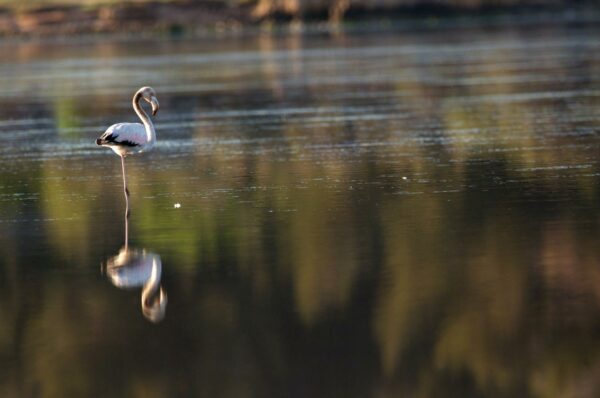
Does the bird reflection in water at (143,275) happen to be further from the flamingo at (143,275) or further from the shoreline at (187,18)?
the shoreline at (187,18)

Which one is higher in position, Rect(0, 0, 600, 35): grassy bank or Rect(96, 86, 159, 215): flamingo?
Rect(0, 0, 600, 35): grassy bank

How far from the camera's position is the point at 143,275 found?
43.9 ft

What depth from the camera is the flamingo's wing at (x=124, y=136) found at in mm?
18484

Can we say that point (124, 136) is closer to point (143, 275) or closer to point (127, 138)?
point (127, 138)

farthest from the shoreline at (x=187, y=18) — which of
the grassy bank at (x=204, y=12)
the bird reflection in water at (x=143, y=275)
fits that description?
the bird reflection in water at (x=143, y=275)

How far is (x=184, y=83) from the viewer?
4116 cm

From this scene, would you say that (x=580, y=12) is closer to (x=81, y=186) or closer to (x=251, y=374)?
(x=81, y=186)

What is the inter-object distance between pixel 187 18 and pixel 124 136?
248 feet

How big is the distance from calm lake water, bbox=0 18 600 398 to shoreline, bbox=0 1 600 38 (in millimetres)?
56920

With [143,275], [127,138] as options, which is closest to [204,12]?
[127,138]

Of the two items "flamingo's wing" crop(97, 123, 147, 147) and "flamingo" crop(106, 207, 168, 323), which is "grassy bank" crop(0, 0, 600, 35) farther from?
"flamingo" crop(106, 207, 168, 323)

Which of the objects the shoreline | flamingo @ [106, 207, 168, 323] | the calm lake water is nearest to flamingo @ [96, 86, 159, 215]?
the calm lake water

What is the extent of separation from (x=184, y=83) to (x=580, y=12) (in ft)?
160

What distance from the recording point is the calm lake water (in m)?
9.98
